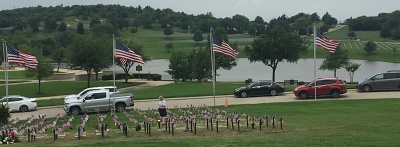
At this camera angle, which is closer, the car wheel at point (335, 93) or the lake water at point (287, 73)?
the car wheel at point (335, 93)

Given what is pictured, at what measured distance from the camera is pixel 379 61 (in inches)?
4906

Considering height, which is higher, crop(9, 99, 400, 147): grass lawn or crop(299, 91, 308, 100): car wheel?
crop(299, 91, 308, 100): car wheel

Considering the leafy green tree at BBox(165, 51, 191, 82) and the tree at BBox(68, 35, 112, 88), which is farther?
the leafy green tree at BBox(165, 51, 191, 82)

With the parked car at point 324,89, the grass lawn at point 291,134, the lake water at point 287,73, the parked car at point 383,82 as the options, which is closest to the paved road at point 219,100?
the parked car at point 324,89

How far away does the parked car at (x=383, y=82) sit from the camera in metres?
35.7

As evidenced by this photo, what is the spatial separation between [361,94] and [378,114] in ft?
40.6

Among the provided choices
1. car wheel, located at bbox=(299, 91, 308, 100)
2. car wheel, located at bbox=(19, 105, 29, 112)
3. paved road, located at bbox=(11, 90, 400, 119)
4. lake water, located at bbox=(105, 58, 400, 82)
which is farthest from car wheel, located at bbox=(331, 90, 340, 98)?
lake water, located at bbox=(105, 58, 400, 82)

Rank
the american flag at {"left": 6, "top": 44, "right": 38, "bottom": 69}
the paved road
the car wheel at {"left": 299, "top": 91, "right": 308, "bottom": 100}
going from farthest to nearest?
1. the car wheel at {"left": 299, "top": 91, "right": 308, "bottom": 100}
2. the paved road
3. the american flag at {"left": 6, "top": 44, "right": 38, "bottom": 69}

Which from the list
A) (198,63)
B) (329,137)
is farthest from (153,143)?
(198,63)

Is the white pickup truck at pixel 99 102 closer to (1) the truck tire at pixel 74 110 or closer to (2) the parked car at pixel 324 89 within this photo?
(1) the truck tire at pixel 74 110

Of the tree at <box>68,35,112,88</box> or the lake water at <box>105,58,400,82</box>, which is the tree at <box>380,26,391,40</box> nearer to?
the lake water at <box>105,58,400,82</box>

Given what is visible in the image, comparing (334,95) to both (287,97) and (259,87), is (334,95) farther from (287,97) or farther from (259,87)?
(259,87)

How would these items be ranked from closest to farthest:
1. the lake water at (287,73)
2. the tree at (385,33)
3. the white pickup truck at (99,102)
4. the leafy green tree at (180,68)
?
the white pickup truck at (99,102)
the leafy green tree at (180,68)
the lake water at (287,73)
the tree at (385,33)

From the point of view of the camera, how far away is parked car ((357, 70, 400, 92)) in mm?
35734
